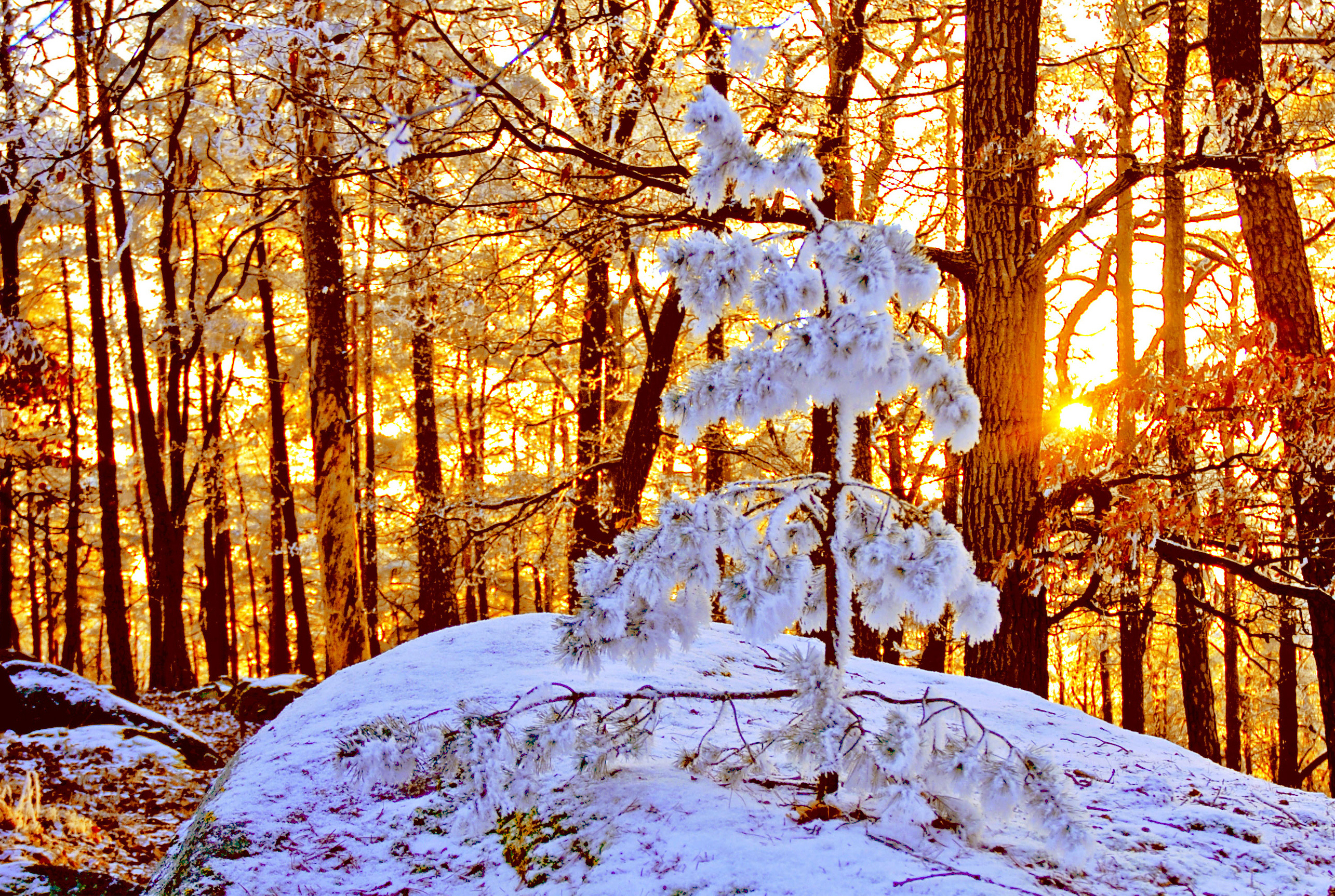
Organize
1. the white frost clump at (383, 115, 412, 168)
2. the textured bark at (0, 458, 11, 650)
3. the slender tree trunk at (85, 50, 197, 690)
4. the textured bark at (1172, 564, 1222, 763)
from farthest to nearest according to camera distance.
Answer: the textured bark at (0, 458, 11, 650) < the slender tree trunk at (85, 50, 197, 690) < the textured bark at (1172, 564, 1222, 763) < the white frost clump at (383, 115, 412, 168)

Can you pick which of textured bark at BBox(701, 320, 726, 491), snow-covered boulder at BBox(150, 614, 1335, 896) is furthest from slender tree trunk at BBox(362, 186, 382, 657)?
snow-covered boulder at BBox(150, 614, 1335, 896)

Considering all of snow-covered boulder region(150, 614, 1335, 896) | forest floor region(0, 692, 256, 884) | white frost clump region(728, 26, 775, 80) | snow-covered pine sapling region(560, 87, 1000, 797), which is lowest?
forest floor region(0, 692, 256, 884)

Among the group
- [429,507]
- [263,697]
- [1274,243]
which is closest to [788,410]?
[1274,243]

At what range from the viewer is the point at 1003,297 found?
18.7ft

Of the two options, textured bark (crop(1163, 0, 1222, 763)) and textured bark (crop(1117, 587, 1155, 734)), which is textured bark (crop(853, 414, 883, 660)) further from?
textured bark (crop(1117, 587, 1155, 734))

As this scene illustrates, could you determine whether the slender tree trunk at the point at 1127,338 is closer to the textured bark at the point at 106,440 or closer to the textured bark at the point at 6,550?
the textured bark at the point at 106,440

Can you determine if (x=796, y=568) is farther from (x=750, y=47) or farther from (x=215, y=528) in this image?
(x=215, y=528)

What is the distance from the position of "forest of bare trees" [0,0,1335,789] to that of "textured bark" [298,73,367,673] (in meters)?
0.04

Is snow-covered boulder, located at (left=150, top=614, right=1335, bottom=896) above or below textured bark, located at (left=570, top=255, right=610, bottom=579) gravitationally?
below

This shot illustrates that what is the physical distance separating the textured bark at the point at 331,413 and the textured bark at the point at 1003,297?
22.1ft

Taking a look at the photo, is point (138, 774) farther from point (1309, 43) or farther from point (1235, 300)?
point (1235, 300)

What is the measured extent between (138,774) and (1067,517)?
7935 millimetres

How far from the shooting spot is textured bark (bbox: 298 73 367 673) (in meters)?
9.60

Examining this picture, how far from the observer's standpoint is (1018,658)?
20.0 ft
